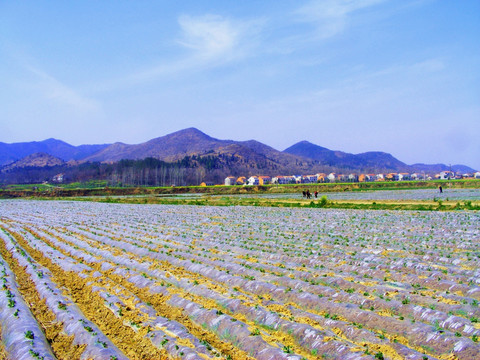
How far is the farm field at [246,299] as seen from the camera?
6.64m

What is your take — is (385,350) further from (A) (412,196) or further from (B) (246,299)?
(A) (412,196)

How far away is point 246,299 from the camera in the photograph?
905 centimetres

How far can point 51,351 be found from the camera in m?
6.79

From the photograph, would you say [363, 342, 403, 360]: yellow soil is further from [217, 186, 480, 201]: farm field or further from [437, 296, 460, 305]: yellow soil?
A: [217, 186, 480, 201]: farm field

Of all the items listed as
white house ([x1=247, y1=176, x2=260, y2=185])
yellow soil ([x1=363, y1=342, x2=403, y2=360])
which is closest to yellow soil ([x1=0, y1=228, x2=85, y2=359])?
yellow soil ([x1=363, y1=342, x2=403, y2=360])

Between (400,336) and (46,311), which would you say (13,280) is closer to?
(46,311)

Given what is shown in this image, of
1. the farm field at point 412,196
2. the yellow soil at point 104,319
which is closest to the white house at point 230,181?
the farm field at point 412,196

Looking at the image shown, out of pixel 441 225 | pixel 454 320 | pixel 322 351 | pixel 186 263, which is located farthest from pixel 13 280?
pixel 441 225

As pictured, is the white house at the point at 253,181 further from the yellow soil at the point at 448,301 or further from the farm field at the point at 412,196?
the yellow soil at the point at 448,301

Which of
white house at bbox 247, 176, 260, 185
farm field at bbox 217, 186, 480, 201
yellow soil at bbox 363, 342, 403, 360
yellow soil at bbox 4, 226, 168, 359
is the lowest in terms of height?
farm field at bbox 217, 186, 480, 201

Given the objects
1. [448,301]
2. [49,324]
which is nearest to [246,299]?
[49,324]

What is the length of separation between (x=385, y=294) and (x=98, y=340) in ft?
22.2

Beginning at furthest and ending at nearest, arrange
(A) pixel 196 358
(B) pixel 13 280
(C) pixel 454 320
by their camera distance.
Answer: (B) pixel 13 280, (C) pixel 454 320, (A) pixel 196 358

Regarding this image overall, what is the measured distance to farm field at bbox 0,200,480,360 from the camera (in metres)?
6.64
